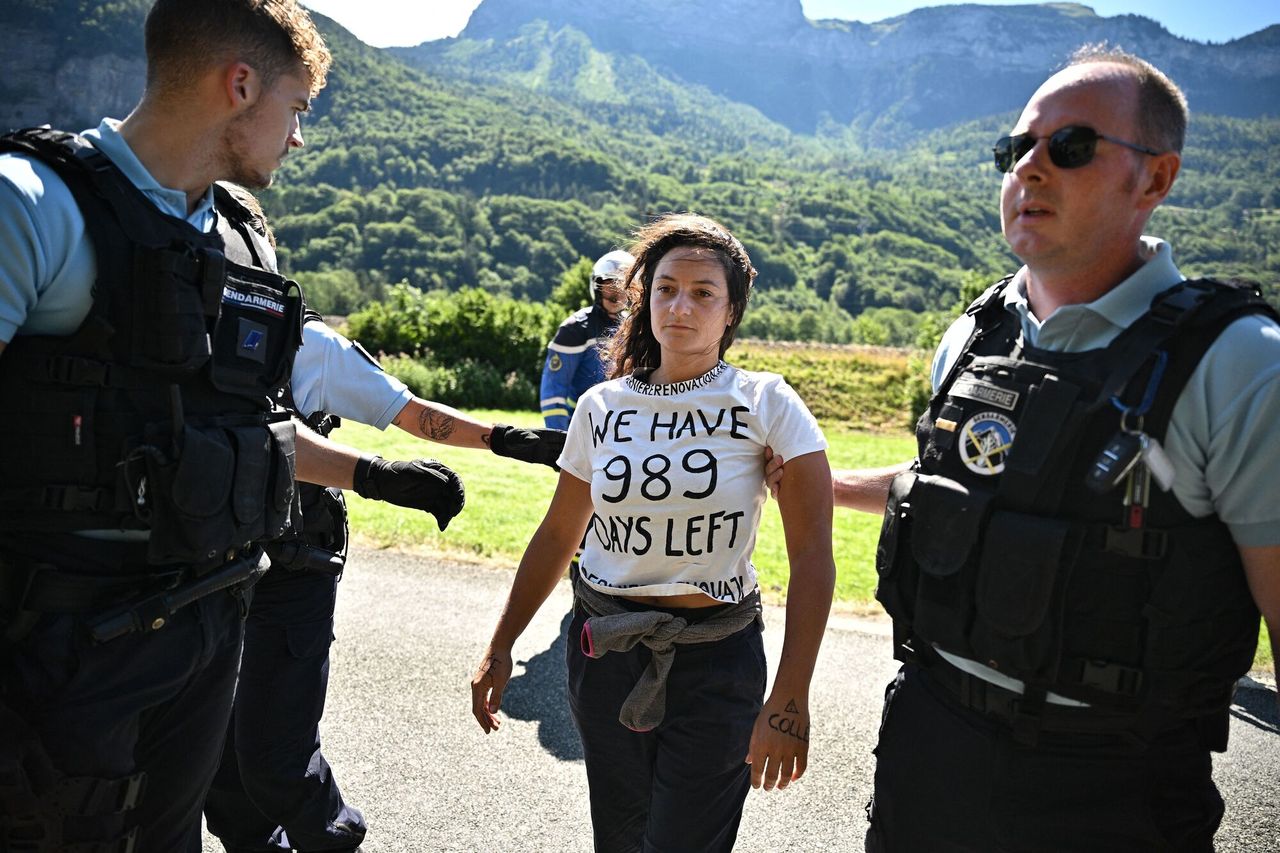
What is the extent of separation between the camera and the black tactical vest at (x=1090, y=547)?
1853mm

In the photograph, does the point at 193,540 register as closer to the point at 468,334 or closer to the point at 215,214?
the point at 215,214

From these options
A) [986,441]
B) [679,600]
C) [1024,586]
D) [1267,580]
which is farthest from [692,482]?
[1267,580]

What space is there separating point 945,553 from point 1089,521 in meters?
0.30

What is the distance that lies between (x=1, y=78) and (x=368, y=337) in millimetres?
127956

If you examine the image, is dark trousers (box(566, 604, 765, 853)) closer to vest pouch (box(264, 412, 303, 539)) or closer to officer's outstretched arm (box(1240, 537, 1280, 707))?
vest pouch (box(264, 412, 303, 539))

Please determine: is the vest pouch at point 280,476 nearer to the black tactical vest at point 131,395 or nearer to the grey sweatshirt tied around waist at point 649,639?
the black tactical vest at point 131,395

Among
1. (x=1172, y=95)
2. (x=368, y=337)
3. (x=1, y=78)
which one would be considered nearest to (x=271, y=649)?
(x=1172, y=95)

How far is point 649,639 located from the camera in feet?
8.40

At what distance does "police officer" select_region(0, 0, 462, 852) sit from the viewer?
2.03 metres

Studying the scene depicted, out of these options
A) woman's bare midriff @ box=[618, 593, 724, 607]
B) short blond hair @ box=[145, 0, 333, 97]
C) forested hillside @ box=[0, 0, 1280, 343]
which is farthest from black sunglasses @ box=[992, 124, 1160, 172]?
forested hillside @ box=[0, 0, 1280, 343]

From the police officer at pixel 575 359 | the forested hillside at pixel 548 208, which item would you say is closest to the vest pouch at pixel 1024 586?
the police officer at pixel 575 359

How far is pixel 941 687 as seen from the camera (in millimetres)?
2227

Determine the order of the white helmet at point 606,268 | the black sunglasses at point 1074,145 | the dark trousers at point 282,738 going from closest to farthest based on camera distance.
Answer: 1. the black sunglasses at point 1074,145
2. the dark trousers at point 282,738
3. the white helmet at point 606,268

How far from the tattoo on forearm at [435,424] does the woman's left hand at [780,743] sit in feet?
5.88
